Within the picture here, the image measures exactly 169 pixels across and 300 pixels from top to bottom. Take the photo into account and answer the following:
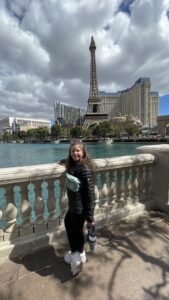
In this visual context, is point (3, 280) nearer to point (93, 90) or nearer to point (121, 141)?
point (121, 141)

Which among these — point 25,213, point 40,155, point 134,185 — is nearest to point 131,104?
point 40,155

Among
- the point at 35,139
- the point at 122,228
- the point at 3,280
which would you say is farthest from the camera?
A: the point at 35,139

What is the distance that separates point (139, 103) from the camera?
15188 cm

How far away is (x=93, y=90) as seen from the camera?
9606 centimetres

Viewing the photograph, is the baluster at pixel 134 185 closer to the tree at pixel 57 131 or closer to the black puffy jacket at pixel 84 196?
the black puffy jacket at pixel 84 196

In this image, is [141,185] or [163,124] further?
[163,124]

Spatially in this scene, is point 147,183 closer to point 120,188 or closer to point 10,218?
point 120,188

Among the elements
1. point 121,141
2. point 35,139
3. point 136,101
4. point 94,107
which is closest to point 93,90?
point 94,107

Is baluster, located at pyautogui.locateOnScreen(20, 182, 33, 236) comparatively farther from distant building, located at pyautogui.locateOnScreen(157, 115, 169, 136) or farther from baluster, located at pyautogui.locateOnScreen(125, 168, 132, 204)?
distant building, located at pyautogui.locateOnScreen(157, 115, 169, 136)

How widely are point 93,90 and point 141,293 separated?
100146 millimetres

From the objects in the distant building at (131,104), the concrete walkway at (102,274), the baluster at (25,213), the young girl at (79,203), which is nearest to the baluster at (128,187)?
the concrete walkway at (102,274)

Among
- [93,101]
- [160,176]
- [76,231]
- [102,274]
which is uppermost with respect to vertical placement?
[93,101]

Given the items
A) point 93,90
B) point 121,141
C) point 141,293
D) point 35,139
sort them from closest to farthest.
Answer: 1. point 141,293
2. point 121,141
3. point 93,90
4. point 35,139

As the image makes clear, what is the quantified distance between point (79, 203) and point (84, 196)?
0.10 meters
